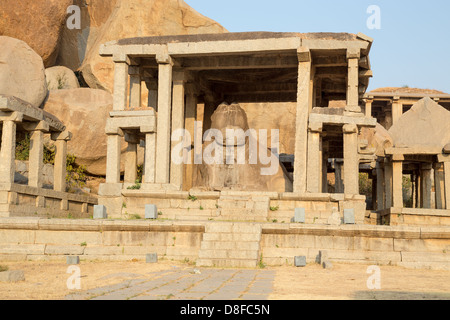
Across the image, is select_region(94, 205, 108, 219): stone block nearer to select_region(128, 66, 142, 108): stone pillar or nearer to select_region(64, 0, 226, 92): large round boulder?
select_region(128, 66, 142, 108): stone pillar

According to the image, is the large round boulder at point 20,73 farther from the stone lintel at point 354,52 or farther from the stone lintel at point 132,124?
the stone lintel at point 354,52

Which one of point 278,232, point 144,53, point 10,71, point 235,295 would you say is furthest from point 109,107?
point 235,295

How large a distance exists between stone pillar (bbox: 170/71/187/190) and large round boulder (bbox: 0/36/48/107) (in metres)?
9.63

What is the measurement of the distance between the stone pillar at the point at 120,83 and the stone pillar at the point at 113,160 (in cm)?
134

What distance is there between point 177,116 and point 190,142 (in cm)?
250

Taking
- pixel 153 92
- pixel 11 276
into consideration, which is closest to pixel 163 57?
pixel 153 92

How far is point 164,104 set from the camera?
74.4 ft

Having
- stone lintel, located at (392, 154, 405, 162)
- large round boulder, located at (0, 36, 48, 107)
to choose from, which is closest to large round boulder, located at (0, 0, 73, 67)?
large round boulder, located at (0, 36, 48, 107)

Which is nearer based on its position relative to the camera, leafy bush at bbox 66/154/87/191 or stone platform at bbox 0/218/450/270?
stone platform at bbox 0/218/450/270

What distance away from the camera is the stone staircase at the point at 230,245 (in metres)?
13.4

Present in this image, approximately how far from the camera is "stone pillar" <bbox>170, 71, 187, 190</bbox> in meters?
23.6

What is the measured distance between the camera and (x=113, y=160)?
22375mm
